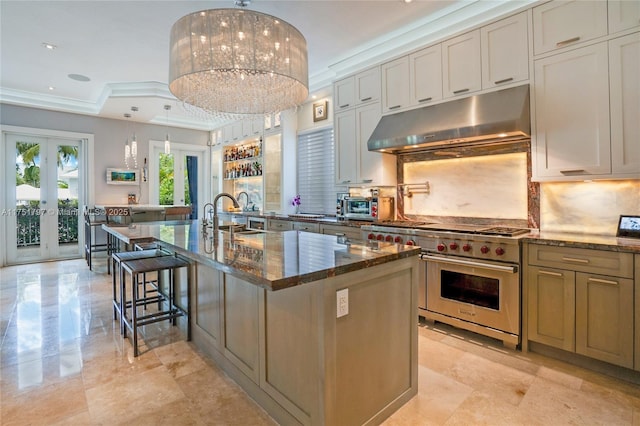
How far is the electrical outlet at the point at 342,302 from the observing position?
Answer: 5.15 ft

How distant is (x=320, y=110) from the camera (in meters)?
5.32

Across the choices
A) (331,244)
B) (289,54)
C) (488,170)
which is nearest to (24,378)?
(331,244)

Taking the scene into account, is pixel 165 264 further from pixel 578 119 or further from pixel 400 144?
pixel 578 119

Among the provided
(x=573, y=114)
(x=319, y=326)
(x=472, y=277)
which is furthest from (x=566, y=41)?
(x=319, y=326)

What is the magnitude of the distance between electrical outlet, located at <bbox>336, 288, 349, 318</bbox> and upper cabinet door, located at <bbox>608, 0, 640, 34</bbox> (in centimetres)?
280

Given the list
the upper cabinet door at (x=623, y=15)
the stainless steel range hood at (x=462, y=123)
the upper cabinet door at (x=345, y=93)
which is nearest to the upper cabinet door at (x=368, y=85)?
the upper cabinet door at (x=345, y=93)

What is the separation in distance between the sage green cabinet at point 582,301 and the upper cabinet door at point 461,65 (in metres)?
1.66

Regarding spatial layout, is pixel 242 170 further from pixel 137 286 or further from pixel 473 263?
pixel 473 263

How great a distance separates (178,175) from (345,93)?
16.6 ft

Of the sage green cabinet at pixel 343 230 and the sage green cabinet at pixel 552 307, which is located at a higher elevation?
the sage green cabinet at pixel 343 230

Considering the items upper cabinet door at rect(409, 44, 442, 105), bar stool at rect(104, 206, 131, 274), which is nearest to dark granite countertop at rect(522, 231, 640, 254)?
upper cabinet door at rect(409, 44, 442, 105)

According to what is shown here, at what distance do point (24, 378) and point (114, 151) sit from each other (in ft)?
18.4

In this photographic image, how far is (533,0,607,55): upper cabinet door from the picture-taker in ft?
8.20

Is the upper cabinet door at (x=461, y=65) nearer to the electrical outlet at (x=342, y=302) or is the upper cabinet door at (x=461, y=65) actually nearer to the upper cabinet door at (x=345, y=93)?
the upper cabinet door at (x=345, y=93)
